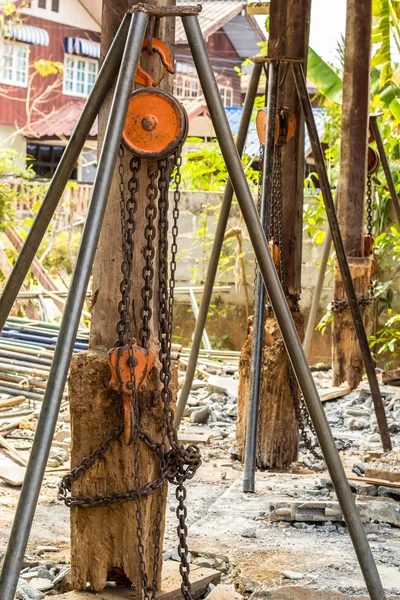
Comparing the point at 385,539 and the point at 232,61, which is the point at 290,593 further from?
the point at 232,61

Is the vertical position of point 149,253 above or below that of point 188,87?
below

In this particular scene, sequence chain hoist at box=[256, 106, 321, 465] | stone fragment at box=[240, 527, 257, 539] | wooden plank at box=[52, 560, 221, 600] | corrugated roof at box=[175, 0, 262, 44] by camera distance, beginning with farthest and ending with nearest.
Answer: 1. corrugated roof at box=[175, 0, 262, 44]
2. chain hoist at box=[256, 106, 321, 465]
3. stone fragment at box=[240, 527, 257, 539]
4. wooden plank at box=[52, 560, 221, 600]

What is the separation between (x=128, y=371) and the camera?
116 inches

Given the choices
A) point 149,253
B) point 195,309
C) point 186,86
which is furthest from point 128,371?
point 186,86

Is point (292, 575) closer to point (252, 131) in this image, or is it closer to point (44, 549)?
point (44, 549)

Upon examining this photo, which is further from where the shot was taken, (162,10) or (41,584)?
(41,584)

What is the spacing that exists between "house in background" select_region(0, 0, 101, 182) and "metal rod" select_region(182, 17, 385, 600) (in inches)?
769

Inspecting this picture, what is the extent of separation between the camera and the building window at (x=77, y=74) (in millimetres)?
24734

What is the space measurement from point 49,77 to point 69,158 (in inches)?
870

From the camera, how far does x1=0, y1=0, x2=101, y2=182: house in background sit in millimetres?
23000

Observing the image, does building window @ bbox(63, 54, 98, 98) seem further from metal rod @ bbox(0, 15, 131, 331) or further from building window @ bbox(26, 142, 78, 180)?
metal rod @ bbox(0, 15, 131, 331)

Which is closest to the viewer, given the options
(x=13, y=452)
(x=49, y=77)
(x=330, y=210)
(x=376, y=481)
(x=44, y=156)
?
(x=376, y=481)

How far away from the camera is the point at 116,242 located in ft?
10.0

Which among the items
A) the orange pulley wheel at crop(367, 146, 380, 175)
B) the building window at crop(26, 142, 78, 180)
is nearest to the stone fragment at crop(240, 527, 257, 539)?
the orange pulley wheel at crop(367, 146, 380, 175)
